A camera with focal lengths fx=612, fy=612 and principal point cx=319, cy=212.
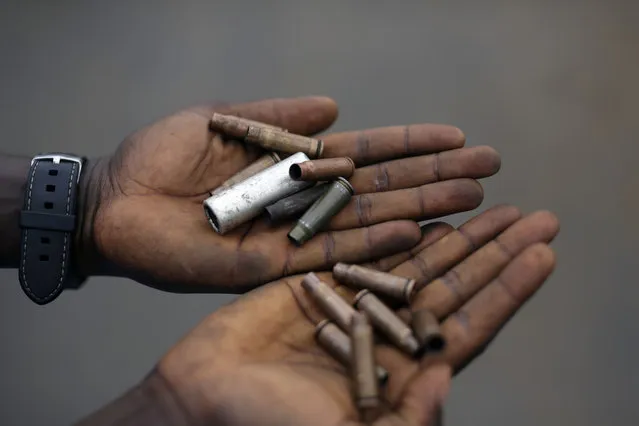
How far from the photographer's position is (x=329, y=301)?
9.00 feet

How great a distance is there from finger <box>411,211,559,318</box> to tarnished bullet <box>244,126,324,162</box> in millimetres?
1040

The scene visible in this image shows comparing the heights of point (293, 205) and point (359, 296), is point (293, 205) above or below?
above

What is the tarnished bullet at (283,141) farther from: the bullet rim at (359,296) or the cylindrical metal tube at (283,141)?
the bullet rim at (359,296)

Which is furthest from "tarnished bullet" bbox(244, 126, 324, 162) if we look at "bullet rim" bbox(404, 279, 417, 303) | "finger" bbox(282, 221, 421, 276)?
"bullet rim" bbox(404, 279, 417, 303)

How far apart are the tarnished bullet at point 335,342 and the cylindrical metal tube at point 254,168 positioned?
1026 millimetres

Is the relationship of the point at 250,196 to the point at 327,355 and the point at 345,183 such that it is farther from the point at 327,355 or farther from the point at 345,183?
the point at 327,355

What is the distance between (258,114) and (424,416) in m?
1.97

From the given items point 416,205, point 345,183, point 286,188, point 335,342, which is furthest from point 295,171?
point 335,342

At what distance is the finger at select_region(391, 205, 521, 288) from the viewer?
290 cm

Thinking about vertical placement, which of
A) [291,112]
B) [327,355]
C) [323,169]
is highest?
[291,112]

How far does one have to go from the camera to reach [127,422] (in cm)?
240

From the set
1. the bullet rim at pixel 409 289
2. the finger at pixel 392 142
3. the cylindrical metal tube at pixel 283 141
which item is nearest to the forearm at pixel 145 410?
the bullet rim at pixel 409 289

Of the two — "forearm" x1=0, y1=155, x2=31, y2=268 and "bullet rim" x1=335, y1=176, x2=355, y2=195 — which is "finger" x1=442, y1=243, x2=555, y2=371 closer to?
"bullet rim" x1=335, y1=176, x2=355, y2=195

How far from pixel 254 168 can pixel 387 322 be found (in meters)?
1.24
